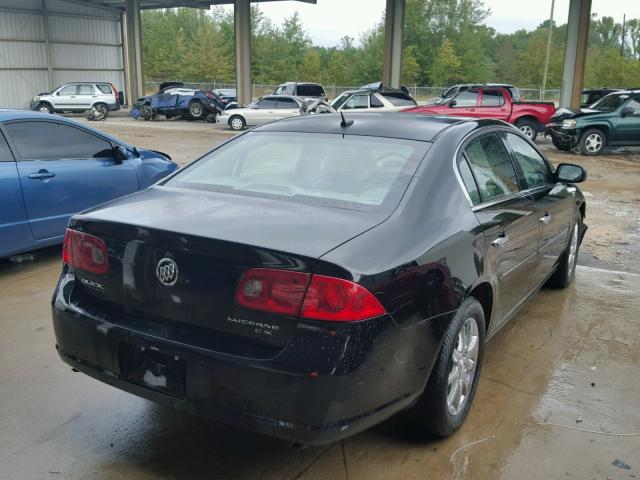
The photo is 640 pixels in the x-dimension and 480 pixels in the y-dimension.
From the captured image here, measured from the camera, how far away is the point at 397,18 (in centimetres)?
2650

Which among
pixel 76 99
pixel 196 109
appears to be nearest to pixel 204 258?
pixel 196 109

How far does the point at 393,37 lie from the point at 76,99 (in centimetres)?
1555

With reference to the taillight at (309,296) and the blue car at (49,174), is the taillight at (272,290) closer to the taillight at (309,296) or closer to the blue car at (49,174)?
the taillight at (309,296)

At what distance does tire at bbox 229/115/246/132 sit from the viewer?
24875 millimetres

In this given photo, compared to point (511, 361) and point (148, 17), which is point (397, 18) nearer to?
point (511, 361)

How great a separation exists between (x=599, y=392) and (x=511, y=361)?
1.89 ft

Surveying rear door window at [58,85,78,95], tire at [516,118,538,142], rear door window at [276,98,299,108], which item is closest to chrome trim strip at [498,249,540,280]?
tire at [516,118,538,142]

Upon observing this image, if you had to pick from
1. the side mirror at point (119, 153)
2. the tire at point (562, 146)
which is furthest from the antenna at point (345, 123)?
the tire at point (562, 146)

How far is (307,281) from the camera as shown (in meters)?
2.42

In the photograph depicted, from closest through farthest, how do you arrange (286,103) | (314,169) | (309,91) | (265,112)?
1. (314,169)
2. (286,103)
3. (265,112)
4. (309,91)

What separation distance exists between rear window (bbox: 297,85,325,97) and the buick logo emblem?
24705 mm

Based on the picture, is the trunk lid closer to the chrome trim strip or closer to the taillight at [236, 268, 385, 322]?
the taillight at [236, 268, 385, 322]

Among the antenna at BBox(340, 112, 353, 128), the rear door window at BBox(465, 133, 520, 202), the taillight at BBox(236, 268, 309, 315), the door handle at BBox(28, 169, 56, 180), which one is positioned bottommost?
the door handle at BBox(28, 169, 56, 180)

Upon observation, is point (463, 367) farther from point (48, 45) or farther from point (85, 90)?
point (48, 45)
